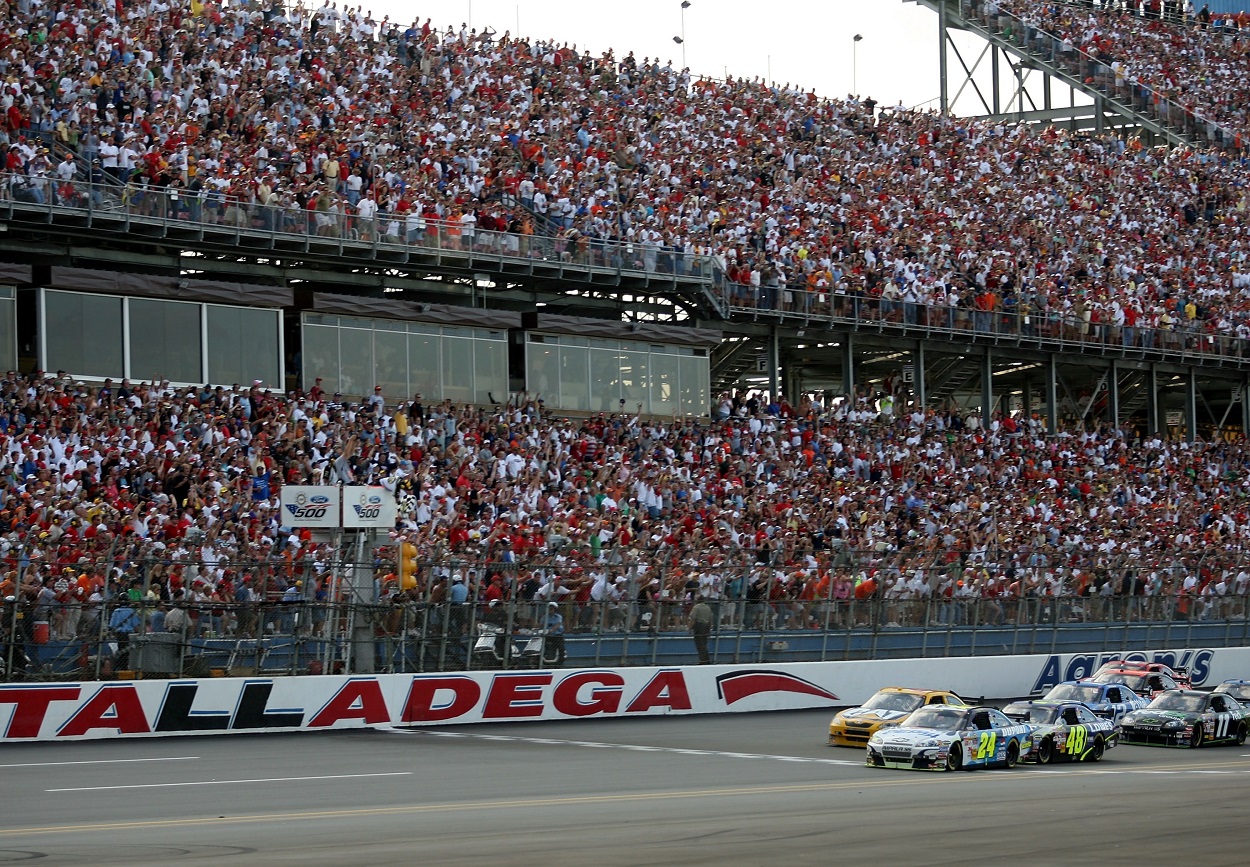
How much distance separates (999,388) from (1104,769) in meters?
35.9

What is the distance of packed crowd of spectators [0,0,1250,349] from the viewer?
36.6 meters

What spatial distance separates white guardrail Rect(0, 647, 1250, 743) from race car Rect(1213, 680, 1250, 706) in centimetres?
545

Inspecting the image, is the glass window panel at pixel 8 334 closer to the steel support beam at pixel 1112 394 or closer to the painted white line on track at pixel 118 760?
the painted white line on track at pixel 118 760

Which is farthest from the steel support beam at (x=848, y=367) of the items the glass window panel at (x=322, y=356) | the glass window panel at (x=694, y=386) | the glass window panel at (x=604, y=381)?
the glass window panel at (x=322, y=356)

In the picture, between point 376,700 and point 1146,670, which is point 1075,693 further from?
point 376,700

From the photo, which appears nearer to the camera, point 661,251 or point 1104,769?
point 1104,769

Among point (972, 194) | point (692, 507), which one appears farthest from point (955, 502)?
point (972, 194)

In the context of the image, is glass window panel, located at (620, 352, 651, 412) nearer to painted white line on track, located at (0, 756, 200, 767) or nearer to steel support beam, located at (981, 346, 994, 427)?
steel support beam, located at (981, 346, 994, 427)

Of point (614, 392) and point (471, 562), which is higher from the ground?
point (614, 392)

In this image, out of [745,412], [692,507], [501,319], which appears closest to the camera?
[692,507]

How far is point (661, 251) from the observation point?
4403 cm

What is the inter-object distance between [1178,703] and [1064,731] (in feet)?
13.6

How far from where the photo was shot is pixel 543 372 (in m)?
43.0

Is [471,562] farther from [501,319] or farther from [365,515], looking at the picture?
[501,319]
